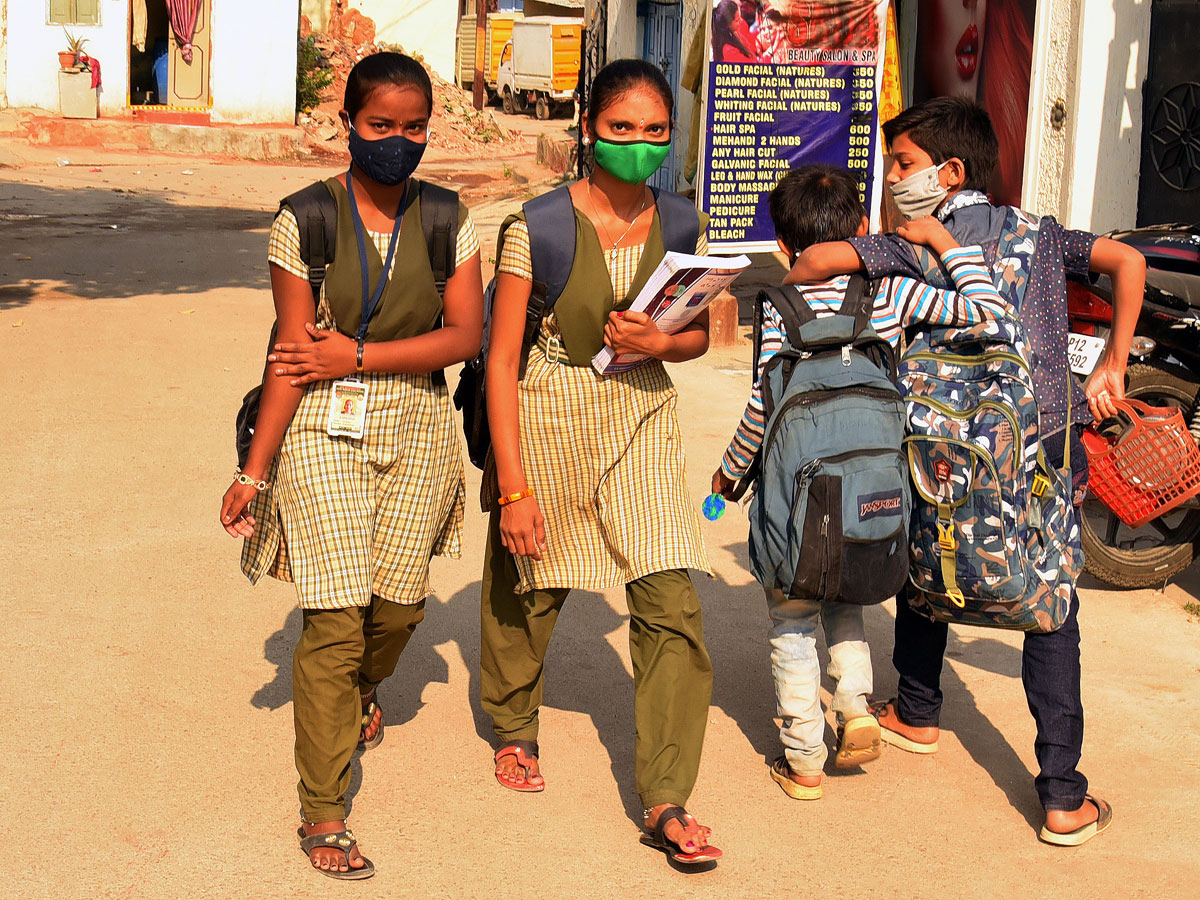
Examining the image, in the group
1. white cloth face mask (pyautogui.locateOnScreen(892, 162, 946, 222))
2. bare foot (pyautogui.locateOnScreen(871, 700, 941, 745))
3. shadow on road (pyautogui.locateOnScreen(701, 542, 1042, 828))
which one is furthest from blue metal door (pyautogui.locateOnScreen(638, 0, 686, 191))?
white cloth face mask (pyautogui.locateOnScreen(892, 162, 946, 222))

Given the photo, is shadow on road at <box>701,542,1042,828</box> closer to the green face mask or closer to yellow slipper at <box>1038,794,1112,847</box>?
yellow slipper at <box>1038,794,1112,847</box>

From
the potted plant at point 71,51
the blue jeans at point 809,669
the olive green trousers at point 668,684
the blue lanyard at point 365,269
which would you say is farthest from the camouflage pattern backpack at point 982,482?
the potted plant at point 71,51

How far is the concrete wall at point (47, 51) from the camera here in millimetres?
21984

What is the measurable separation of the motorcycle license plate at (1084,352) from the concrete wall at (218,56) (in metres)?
20.0

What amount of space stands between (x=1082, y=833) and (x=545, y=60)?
96.8 feet

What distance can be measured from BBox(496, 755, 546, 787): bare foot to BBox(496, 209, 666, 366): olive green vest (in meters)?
1.10

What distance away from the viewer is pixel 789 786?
12.0 feet

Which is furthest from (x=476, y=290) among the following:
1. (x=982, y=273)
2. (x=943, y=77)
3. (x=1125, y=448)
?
(x=943, y=77)

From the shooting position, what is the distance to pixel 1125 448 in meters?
4.86

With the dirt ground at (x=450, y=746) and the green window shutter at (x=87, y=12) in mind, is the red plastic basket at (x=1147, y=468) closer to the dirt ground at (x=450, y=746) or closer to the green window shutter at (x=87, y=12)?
the dirt ground at (x=450, y=746)

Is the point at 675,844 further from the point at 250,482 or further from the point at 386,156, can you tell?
the point at 386,156

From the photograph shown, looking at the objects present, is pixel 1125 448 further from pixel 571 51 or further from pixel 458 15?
pixel 458 15

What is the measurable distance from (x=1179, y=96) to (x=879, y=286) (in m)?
5.44

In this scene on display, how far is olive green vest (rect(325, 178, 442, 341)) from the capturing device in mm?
3201
